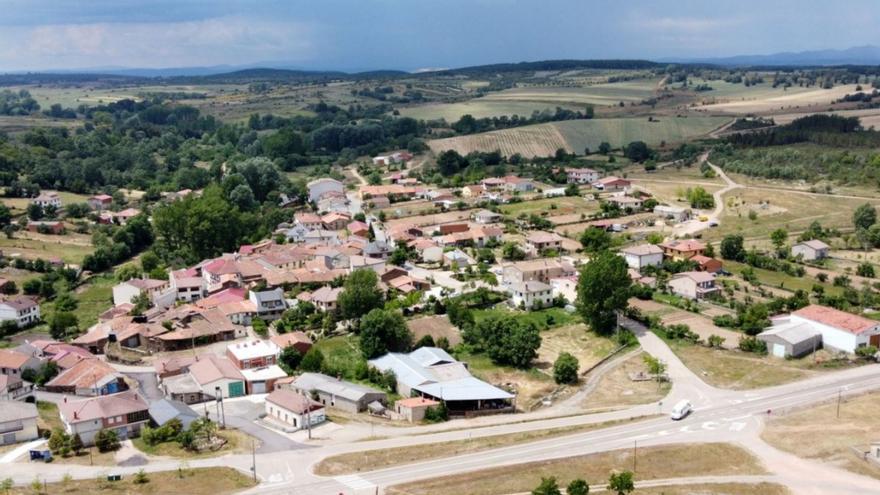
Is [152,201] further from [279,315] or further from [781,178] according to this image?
[781,178]

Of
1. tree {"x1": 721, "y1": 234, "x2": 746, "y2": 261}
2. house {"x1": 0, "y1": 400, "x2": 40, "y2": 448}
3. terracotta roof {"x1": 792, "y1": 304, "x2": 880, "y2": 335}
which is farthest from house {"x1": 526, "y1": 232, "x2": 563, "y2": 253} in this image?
house {"x1": 0, "y1": 400, "x2": 40, "y2": 448}

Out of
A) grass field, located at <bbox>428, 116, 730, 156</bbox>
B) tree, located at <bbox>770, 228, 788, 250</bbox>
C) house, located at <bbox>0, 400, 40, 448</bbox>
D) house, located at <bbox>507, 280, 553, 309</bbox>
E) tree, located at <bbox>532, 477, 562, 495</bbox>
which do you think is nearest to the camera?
tree, located at <bbox>532, 477, 562, 495</bbox>

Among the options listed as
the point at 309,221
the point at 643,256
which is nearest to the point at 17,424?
the point at 643,256

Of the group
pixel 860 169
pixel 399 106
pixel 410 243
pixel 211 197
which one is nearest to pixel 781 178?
pixel 860 169

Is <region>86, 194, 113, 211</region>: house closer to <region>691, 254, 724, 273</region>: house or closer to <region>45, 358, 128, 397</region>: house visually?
<region>45, 358, 128, 397</region>: house

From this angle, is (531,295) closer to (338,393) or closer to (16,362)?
(338,393)

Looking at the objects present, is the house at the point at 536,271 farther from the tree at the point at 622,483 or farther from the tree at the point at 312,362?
the tree at the point at 622,483

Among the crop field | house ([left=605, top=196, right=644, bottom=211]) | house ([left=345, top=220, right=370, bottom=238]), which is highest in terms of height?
the crop field
